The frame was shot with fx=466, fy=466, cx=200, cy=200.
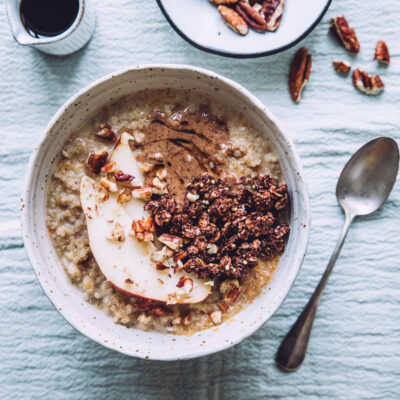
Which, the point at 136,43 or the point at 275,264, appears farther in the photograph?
the point at 136,43

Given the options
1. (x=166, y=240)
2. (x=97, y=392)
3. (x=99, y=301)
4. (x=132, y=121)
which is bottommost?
(x=97, y=392)

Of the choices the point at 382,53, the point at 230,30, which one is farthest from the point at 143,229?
the point at 382,53

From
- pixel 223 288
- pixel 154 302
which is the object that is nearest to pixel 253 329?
pixel 223 288

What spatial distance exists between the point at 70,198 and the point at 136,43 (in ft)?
1.58

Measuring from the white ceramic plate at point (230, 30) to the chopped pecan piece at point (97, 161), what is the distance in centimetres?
38

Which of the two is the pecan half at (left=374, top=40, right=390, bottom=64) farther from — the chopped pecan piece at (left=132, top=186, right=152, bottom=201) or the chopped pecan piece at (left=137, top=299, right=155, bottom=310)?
the chopped pecan piece at (left=137, top=299, right=155, bottom=310)

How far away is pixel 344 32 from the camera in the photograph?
128 cm

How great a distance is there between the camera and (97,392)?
4.23ft

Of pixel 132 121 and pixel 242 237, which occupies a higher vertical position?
pixel 132 121

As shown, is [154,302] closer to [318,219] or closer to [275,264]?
[275,264]

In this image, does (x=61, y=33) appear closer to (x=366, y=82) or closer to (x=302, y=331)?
(x=366, y=82)

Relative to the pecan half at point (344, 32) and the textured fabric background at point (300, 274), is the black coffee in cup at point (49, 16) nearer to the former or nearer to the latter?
the textured fabric background at point (300, 274)

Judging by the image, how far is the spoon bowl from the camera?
4.16 ft

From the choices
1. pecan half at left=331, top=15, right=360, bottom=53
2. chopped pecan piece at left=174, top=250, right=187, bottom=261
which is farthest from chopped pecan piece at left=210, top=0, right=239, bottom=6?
chopped pecan piece at left=174, top=250, right=187, bottom=261
